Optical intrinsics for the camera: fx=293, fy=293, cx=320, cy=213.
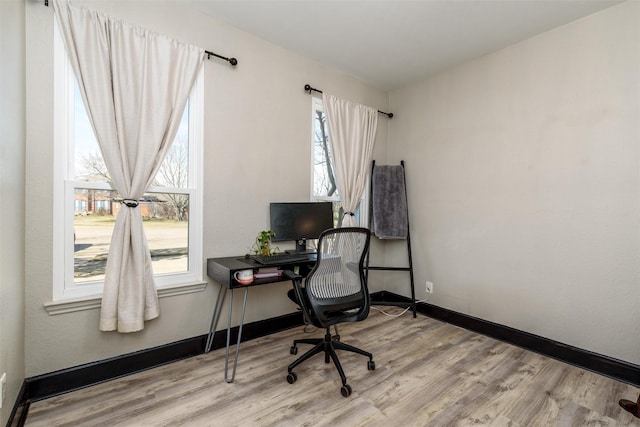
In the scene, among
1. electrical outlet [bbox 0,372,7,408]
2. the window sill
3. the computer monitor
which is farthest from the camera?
the computer monitor

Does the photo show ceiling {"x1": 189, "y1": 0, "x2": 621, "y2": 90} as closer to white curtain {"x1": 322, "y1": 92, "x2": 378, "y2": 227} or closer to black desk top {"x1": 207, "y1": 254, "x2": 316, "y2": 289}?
white curtain {"x1": 322, "y1": 92, "x2": 378, "y2": 227}

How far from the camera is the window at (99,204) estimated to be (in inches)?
73.6

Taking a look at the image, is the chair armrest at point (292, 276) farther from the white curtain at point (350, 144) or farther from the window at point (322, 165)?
the white curtain at point (350, 144)

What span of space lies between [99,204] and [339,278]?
1738 mm

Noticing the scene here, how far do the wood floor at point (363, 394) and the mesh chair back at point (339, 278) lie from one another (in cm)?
48

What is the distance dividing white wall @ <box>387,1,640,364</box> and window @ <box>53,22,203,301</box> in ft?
8.24

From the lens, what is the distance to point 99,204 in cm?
202

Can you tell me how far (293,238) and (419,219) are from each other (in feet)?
5.31

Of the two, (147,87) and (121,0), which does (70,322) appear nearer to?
(147,87)

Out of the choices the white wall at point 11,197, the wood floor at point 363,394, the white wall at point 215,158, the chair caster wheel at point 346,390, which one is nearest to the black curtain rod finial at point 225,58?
the white wall at point 215,158

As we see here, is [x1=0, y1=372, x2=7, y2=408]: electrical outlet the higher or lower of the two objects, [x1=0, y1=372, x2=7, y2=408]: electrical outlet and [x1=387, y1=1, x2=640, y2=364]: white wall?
the lower

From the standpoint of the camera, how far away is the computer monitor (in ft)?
9.06

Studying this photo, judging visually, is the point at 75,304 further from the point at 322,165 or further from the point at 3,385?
the point at 322,165

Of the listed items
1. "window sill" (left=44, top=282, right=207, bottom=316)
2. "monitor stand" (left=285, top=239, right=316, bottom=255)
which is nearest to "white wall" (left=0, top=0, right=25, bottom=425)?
"window sill" (left=44, top=282, right=207, bottom=316)
